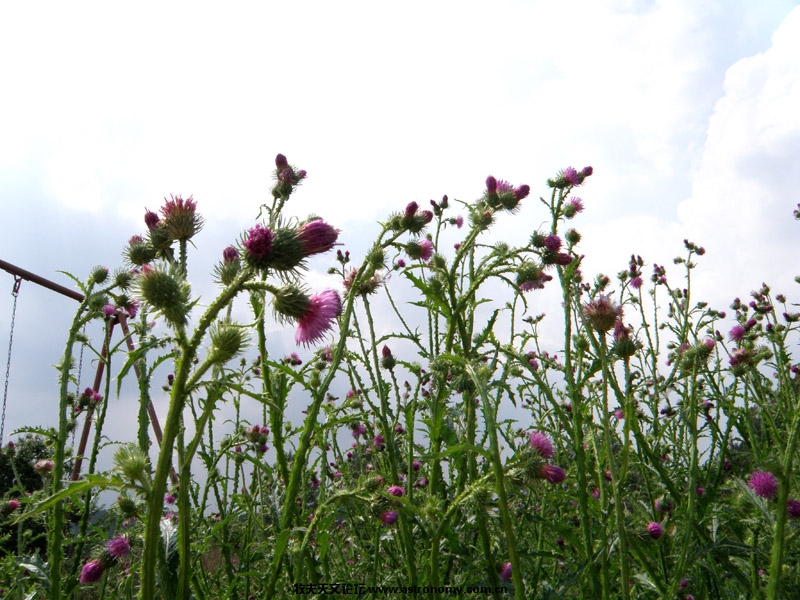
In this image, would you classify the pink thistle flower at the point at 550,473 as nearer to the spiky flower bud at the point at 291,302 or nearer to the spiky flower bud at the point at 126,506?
the spiky flower bud at the point at 291,302

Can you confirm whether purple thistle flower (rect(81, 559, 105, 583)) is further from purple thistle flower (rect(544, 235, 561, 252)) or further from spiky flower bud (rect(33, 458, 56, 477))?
purple thistle flower (rect(544, 235, 561, 252))

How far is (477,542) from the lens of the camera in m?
3.00

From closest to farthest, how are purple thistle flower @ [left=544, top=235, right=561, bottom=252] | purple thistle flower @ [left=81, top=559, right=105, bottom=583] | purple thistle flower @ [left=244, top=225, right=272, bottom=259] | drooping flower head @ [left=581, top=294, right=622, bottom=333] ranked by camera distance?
purple thistle flower @ [left=244, top=225, right=272, bottom=259]
purple thistle flower @ [left=81, top=559, right=105, bottom=583]
drooping flower head @ [left=581, top=294, right=622, bottom=333]
purple thistle flower @ [left=544, top=235, right=561, bottom=252]

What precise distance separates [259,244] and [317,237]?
0.62 ft

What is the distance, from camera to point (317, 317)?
64.2 inches

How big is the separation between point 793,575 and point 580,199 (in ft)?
10.3

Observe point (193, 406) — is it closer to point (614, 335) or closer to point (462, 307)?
point (462, 307)

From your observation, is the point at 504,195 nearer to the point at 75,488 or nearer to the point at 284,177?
the point at 284,177

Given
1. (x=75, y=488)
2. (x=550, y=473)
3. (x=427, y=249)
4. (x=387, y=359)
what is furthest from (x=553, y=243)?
(x=75, y=488)

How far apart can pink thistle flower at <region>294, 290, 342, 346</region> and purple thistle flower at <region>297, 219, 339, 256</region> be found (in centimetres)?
13

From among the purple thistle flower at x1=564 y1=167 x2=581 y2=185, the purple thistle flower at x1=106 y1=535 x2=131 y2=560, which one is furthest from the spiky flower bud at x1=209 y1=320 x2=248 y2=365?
the purple thistle flower at x1=564 y1=167 x2=581 y2=185

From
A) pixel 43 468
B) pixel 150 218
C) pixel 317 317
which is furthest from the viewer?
pixel 43 468

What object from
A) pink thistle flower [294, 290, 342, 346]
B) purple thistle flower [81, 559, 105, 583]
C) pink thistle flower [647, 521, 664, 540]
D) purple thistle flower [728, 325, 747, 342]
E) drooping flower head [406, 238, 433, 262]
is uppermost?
drooping flower head [406, 238, 433, 262]

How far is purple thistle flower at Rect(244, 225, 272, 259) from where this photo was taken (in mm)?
1498
